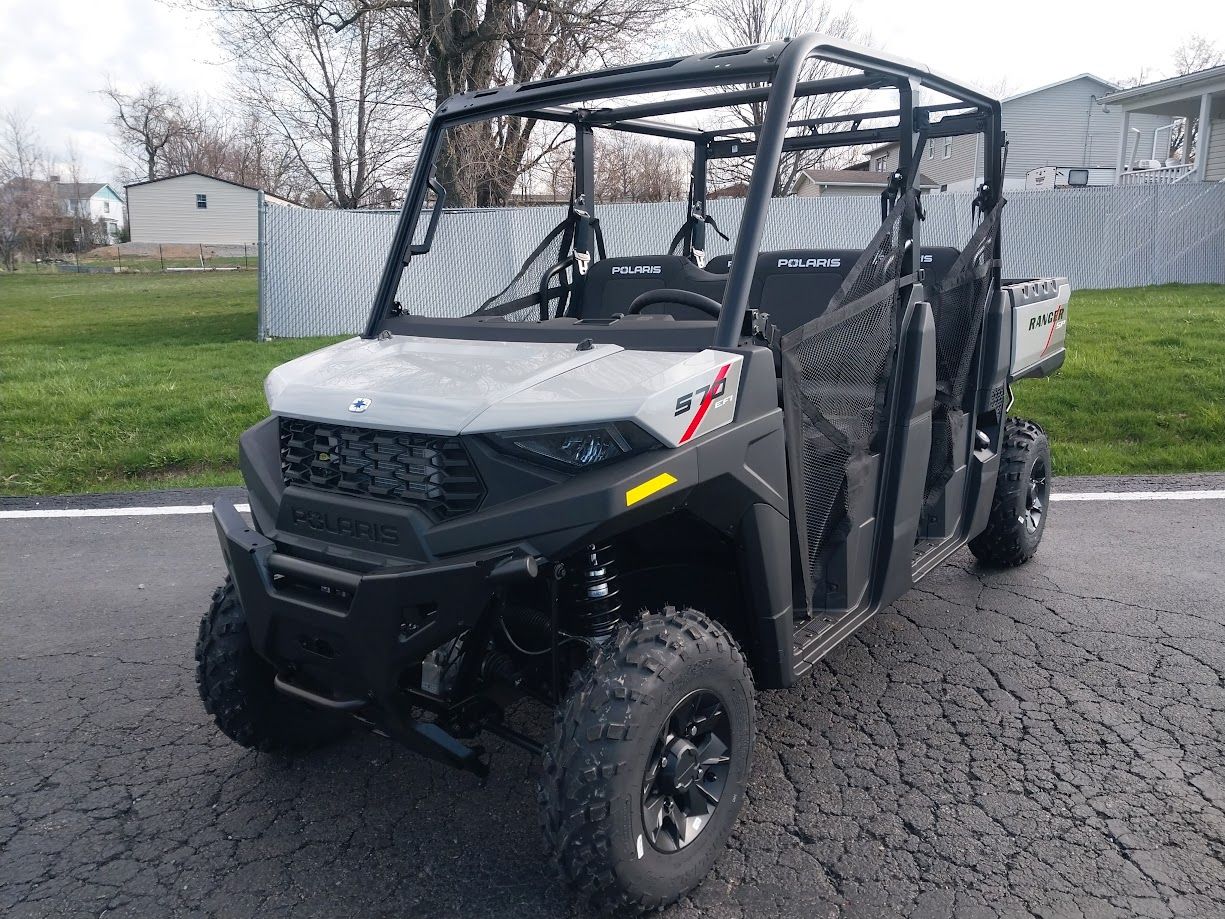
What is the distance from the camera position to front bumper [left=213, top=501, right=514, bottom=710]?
8.00 ft

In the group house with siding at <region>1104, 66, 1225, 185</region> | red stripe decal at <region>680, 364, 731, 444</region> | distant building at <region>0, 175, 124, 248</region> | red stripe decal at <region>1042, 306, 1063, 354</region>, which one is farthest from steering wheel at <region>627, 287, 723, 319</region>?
distant building at <region>0, 175, 124, 248</region>

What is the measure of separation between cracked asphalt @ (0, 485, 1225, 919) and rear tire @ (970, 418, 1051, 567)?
1.04 feet

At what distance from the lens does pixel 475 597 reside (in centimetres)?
243

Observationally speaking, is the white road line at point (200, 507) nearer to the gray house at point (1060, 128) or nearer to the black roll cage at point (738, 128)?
the black roll cage at point (738, 128)

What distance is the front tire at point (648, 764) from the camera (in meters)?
2.45

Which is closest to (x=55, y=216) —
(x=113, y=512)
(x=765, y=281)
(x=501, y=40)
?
(x=501, y=40)

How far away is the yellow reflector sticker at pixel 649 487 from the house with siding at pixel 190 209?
67.6 meters

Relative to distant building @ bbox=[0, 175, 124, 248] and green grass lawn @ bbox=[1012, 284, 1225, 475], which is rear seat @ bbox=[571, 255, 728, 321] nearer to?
green grass lawn @ bbox=[1012, 284, 1225, 475]

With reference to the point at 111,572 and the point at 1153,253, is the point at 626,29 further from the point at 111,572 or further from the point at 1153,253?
the point at 111,572

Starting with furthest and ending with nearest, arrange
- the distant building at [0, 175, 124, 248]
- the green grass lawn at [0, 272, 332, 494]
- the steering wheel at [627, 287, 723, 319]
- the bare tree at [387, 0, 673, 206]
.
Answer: the distant building at [0, 175, 124, 248], the bare tree at [387, 0, 673, 206], the green grass lawn at [0, 272, 332, 494], the steering wheel at [627, 287, 723, 319]

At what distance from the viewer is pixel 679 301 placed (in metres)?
3.21

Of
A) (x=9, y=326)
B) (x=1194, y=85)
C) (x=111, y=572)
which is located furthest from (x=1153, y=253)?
(x=9, y=326)

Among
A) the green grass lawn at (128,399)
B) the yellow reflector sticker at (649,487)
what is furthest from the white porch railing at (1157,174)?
the yellow reflector sticker at (649,487)

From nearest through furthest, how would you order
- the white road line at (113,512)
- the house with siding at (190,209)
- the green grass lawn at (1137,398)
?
1. the white road line at (113,512)
2. the green grass lawn at (1137,398)
3. the house with siding at (190,209)
